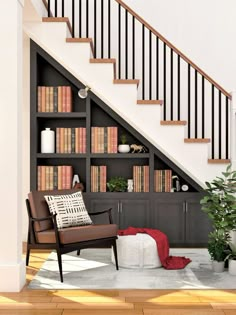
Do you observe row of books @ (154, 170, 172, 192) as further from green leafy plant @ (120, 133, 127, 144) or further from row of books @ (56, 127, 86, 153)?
row of books @ (56, 127, 86, 153)

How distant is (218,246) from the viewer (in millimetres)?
5449

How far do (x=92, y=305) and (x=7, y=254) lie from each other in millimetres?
974

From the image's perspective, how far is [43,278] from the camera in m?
5.07

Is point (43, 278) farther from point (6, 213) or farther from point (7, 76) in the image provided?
point (7, 76)

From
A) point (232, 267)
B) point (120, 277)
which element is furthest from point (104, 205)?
point (232, 267)

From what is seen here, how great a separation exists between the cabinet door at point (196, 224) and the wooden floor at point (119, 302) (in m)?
2.20

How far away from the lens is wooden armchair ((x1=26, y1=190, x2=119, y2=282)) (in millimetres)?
5109

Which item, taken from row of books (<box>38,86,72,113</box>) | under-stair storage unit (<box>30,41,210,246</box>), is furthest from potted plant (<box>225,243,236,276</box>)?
row of books (<box>38,86,72,113</box>)

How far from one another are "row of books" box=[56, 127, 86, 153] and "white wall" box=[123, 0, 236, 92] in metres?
2.07

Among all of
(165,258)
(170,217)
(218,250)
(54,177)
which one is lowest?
(165,258)

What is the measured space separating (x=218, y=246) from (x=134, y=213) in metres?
1.68

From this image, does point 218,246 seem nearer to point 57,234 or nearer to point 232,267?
point 232,267

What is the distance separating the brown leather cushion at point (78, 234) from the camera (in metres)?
5.13

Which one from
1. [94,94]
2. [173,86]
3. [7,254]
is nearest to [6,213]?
[7,254]
